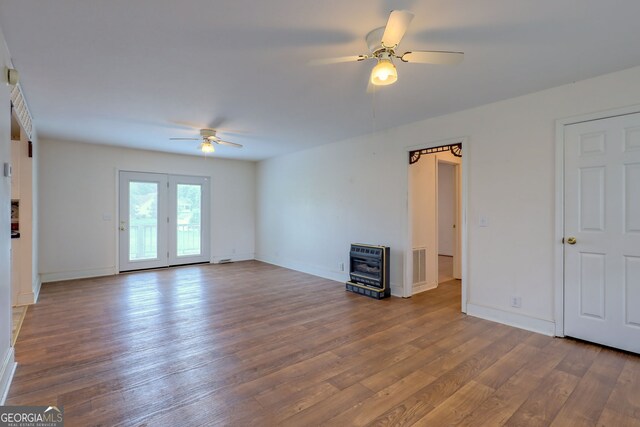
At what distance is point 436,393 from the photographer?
7.01 ft

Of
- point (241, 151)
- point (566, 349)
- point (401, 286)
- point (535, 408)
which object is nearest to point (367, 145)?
point (401, 286)

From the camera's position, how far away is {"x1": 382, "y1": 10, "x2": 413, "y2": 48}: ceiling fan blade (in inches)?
67.4

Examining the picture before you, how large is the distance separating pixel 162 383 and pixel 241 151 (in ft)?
16.1

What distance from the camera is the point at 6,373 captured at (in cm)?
215

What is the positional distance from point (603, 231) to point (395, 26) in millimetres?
2723

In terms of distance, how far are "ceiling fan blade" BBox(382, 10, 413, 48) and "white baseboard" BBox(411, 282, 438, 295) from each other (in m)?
3.62

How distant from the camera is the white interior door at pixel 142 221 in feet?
20.2

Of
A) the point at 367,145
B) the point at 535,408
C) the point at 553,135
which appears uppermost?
the point at 367,145

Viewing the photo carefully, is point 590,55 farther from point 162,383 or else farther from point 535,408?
point 162,383

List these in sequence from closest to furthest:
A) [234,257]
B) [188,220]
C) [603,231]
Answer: [603,231]
[188,220]
[234,257]

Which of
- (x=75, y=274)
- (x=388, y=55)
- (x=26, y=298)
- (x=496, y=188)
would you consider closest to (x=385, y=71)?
(x=388, y=55)

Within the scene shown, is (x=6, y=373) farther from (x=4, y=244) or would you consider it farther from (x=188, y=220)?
(x=188, y=220)

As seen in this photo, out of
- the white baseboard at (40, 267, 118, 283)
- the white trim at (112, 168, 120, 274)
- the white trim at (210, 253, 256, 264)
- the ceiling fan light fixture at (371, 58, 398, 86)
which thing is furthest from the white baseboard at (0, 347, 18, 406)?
the white trim at (210, 253, 256, 264)

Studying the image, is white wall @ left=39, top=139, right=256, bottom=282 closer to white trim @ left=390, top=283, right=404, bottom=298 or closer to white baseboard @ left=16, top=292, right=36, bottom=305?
white baseboard @ left=16, top=292, right=36, bottom=305
